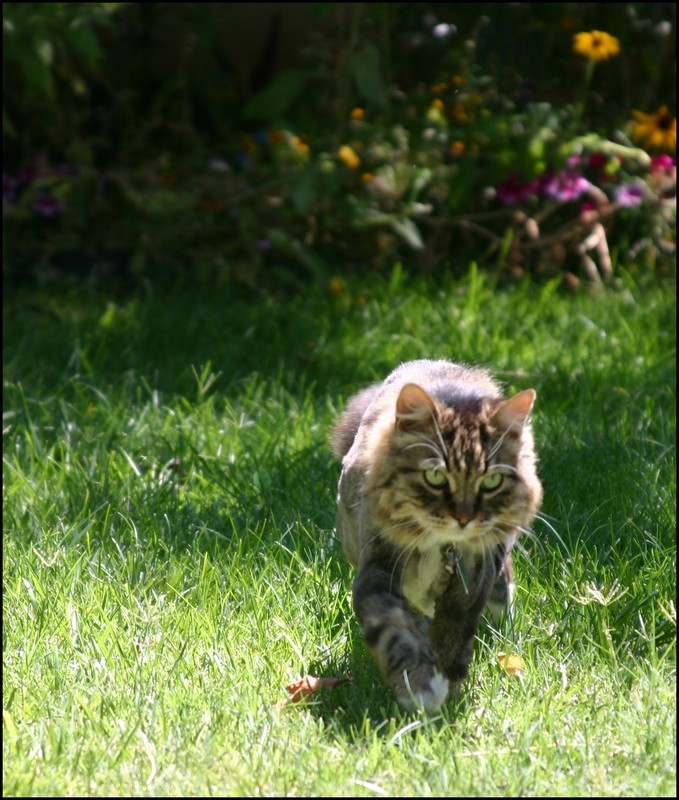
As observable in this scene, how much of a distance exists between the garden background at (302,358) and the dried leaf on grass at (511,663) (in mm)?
40

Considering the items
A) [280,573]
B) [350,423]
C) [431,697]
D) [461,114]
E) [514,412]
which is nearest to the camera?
[431,697]

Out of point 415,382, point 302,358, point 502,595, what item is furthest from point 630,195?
point 502,595

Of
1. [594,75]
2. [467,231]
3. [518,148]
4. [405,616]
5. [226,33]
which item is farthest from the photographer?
[226,33]

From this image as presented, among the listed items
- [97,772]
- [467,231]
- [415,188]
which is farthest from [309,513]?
[467,231]

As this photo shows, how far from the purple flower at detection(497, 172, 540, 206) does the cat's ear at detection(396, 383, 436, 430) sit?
13.4 ft

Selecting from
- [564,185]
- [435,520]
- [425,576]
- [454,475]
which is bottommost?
[425,576]

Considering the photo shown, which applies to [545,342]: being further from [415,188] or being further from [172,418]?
[172,418]

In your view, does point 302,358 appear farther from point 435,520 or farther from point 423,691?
point 423,691

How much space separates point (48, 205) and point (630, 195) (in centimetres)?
350

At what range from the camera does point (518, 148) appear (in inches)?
255

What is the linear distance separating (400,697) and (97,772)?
734 mm

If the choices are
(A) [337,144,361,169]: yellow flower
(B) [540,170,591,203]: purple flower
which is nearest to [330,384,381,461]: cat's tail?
(A) [337,144,361,169]: yellow flower

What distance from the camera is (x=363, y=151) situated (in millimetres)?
6727

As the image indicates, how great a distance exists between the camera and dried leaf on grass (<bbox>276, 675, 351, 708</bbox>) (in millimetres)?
2922
